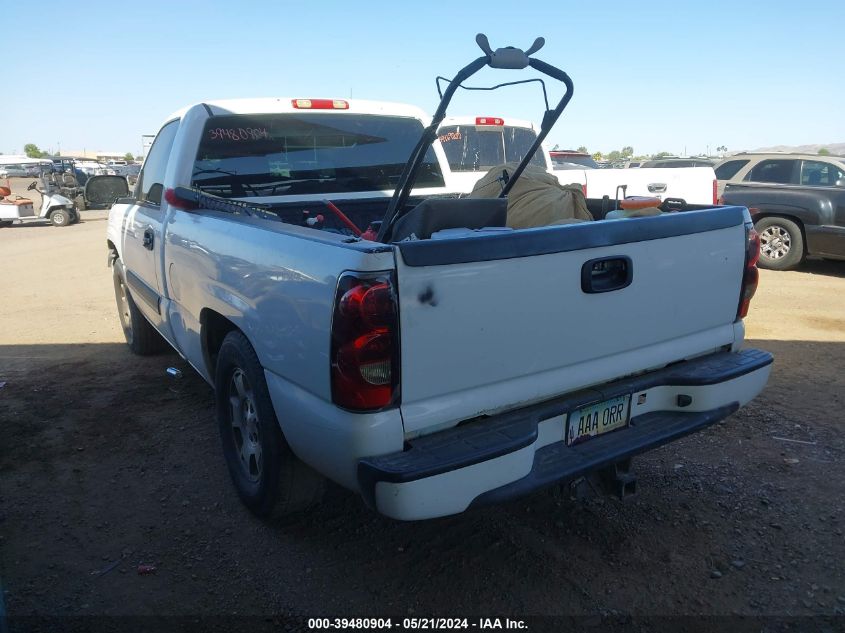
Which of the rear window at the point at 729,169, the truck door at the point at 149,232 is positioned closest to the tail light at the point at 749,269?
the truck door at the point at 149,232

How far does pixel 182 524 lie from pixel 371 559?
3.17 ft

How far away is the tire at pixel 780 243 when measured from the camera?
9.36m

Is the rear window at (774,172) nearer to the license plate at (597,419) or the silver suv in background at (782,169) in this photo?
the silver suv in background at (782,169)

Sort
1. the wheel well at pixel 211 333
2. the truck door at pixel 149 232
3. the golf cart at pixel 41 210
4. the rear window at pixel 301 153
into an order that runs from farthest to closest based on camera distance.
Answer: the golf cart at pixel 41 210, the truck door at pixel 149 232, the rear window at pixel 301 153, the wheel well at pixel 211 333

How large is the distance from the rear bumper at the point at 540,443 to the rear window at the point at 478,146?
676cm

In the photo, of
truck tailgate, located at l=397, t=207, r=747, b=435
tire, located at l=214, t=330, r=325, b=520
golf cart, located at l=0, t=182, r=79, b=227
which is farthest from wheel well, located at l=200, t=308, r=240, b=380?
golf cart, located at l=0, t=182, r=79, b=227

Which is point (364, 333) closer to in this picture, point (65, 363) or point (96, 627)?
point (96, 627)

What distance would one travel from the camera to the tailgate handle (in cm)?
259

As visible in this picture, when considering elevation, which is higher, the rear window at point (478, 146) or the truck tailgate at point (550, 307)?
the rear window at point (478, 146)

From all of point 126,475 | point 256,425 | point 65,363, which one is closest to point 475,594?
point 256,425

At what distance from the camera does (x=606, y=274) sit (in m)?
2.70

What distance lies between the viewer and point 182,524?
3.26 meters

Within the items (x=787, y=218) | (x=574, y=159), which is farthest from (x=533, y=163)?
(x=574, y=159)

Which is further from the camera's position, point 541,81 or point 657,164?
point 657,164
